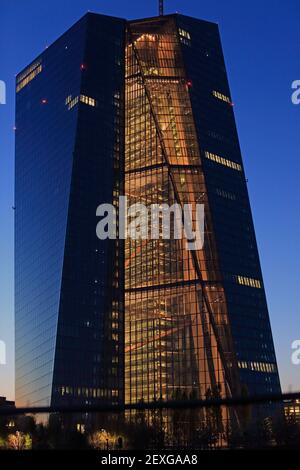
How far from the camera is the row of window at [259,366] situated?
7302 inches

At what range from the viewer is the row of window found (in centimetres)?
18546

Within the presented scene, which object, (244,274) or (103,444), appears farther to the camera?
(244,274)

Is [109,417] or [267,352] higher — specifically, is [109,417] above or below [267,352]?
below

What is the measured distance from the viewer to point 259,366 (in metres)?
190

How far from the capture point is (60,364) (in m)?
195

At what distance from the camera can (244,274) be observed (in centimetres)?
19962

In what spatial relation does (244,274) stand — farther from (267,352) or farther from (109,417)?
(109,417)

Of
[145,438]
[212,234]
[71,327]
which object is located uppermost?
[212,234]
